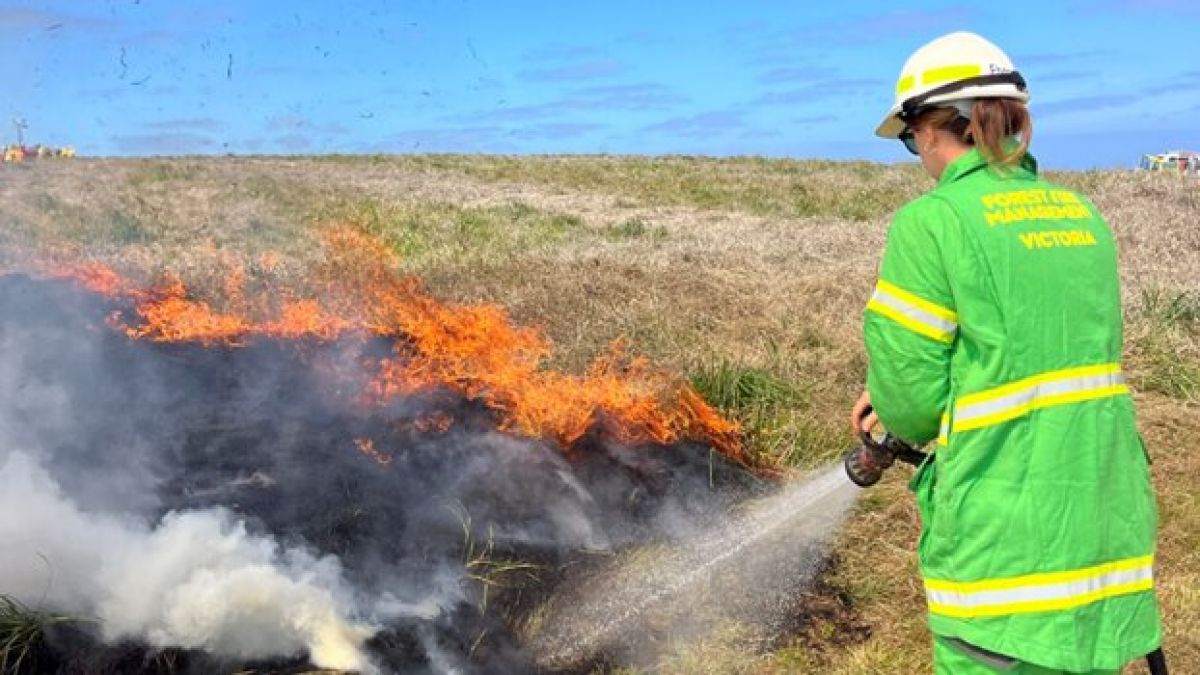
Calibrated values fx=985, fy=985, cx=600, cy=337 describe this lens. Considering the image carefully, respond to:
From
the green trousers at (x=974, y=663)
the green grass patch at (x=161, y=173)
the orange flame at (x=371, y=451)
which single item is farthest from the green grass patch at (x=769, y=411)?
the green grass patch at (x=161, y=173)

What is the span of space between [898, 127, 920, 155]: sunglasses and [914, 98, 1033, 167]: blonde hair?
0.53 feet

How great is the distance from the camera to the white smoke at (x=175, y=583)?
359 centimetres

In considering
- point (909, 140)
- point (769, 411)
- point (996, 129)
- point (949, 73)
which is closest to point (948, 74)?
point (949, 73)

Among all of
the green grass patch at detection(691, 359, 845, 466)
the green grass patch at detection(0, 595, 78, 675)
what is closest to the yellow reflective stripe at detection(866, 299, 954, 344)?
the green grass patch at detection(0, 595, 78, 675)

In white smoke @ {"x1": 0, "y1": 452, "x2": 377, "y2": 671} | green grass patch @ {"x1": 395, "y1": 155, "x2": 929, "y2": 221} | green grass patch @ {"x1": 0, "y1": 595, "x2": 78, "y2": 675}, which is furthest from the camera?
green grass patch @ {"x1": 395, "y1": 155, "x2": 929, "y2": 221}

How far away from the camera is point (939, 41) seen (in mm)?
2344

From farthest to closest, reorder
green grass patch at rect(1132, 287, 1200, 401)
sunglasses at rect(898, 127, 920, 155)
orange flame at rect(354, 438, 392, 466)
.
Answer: green grass patch at rect(1132, 287, 1200, 401) → orange flame at rect(354, 438, 392, 466) → sunglasses at rect(898, 127, 920, 155)

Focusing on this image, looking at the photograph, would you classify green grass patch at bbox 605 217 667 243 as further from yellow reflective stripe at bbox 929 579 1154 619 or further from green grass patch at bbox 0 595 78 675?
yellow reflective stripe at bbox 929 579 1154 619

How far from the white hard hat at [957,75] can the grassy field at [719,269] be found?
9.19 feet

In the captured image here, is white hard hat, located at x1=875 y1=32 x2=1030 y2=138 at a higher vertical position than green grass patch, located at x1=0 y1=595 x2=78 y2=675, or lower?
higher

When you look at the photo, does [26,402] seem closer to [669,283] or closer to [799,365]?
[799,365]

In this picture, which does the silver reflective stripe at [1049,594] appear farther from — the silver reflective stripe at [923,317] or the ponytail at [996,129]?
the ponytail at [996,129]

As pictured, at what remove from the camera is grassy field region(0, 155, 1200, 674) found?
16.9ft

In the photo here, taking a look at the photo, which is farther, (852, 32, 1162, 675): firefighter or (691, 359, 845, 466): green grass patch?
(691, 359, 845, 466): green grass patch
